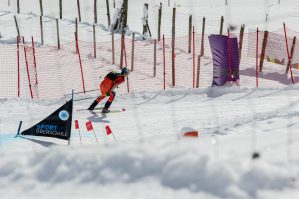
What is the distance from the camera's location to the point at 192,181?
5324mm

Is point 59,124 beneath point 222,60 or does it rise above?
beneath

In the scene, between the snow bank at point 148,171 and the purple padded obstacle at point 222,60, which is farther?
the purple padded obstacle at point 222,60

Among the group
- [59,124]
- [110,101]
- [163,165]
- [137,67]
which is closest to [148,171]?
[163,165]

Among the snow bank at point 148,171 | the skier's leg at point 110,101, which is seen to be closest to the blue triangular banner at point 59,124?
the snow bank at point 148,171

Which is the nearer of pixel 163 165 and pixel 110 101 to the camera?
pixel 163 165

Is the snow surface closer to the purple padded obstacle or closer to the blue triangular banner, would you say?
the blue triangular banner

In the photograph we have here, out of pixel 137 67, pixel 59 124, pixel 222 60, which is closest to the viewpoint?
pixel 59 124

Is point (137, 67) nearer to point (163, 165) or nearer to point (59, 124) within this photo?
point (59, 124)

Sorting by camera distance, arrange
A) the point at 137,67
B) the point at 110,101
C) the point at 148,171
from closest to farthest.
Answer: the point at 148,171
the point at 110,101
the point at 137,67

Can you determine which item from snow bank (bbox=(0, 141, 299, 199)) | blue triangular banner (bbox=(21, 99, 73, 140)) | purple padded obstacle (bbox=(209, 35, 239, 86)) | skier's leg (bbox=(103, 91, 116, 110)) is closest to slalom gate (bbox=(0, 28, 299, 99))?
purple padded obstacle (bbox=(209, 35, 239, 86))

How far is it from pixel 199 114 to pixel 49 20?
18447 millimetres

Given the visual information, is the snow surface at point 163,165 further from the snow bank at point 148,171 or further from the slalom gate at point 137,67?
the slalom gate at point 137,67

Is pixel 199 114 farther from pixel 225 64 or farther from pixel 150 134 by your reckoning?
pixel 225 64

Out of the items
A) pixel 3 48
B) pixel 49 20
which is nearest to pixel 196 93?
pixel 3 48
